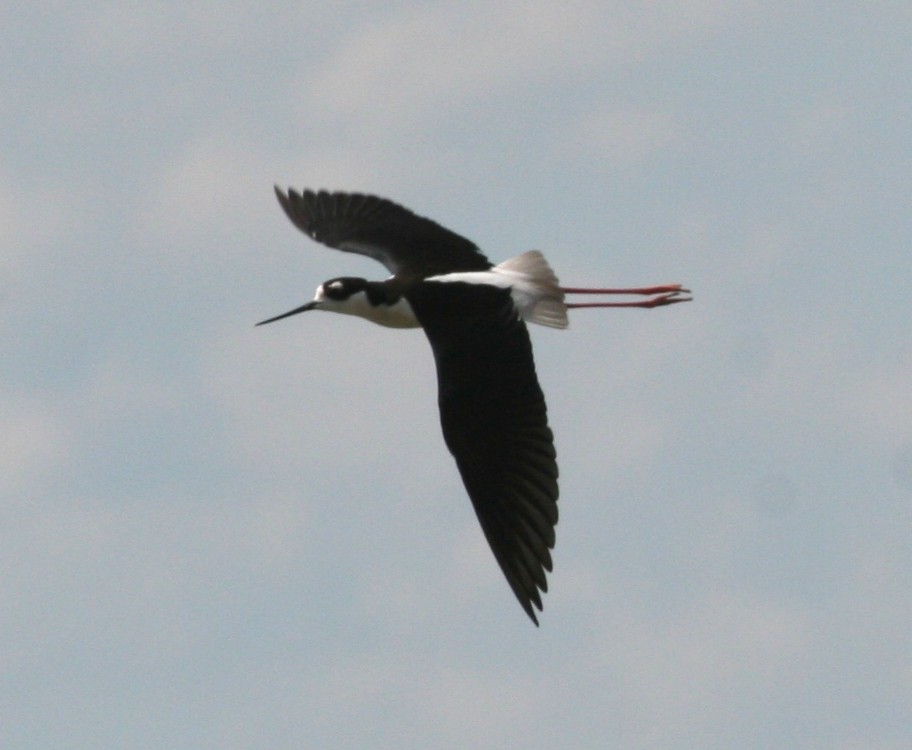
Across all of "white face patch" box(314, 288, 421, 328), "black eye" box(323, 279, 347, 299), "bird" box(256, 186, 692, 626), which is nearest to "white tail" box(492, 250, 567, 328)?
"bird" box(256, 186, 692, 626)

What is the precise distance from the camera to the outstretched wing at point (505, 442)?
45.4ft

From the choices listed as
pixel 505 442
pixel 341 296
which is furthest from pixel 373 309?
pixel 505 442

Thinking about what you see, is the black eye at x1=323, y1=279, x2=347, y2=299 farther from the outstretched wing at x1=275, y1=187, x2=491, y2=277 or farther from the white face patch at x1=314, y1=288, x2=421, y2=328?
the outstretched wing at x1=275, y1=187, x2=491, y2=277

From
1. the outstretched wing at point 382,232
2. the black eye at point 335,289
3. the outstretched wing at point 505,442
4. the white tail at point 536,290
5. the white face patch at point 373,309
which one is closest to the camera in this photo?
the outstretched wing at point 505,442

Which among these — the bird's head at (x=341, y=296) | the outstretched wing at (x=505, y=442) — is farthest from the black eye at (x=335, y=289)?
the outstretched wing at (x=505, y=442)

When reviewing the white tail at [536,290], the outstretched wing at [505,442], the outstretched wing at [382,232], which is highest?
the outstretched wing at [382,232]

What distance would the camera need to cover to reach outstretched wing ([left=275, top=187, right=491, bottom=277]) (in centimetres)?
1667

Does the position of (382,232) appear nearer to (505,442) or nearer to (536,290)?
(536,290)

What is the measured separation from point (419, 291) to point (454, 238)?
1.34m

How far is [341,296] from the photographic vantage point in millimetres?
16328

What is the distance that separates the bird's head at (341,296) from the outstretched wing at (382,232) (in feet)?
1.42

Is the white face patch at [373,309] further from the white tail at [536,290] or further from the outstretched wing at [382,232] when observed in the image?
the white tail at [536,290]

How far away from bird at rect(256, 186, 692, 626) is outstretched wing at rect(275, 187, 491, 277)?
0.01 m

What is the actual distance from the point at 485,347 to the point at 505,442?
710mm
